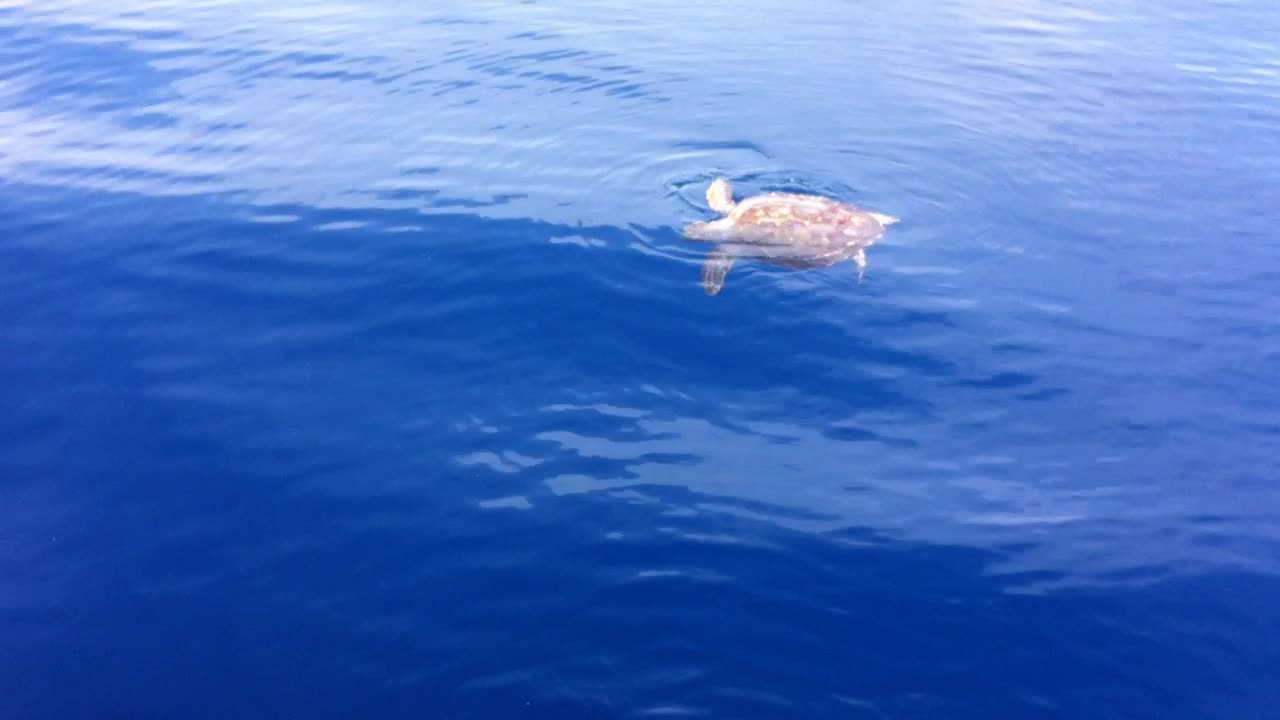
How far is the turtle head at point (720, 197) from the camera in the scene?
7938 millimetres

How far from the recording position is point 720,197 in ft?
26.2

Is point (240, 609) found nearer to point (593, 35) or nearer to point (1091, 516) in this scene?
point (1091, 516)

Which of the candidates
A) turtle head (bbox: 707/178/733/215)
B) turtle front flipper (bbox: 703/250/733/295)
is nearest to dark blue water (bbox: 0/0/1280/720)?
turtle front flipper (bbox: 703/250/733/295)

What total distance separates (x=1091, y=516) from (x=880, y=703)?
6.31 feet

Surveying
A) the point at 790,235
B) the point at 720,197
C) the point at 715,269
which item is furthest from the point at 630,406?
the point at 720,197

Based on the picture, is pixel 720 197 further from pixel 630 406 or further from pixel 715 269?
pixel 630 406

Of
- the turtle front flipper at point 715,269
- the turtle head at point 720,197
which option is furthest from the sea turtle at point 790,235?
the turtle head at point 720,197

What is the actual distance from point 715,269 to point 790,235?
720 millimetres

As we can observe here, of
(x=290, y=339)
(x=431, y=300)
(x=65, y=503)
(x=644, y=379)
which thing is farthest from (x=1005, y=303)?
(x=65, y=503)

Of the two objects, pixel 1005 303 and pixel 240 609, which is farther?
pixel 1005 303

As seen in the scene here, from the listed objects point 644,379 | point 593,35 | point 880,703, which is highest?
point 593,35

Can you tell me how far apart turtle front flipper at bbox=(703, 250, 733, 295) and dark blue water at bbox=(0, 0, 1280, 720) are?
0.31 ft

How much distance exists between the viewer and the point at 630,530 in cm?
536

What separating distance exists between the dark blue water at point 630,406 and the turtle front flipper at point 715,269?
94 millimetres
